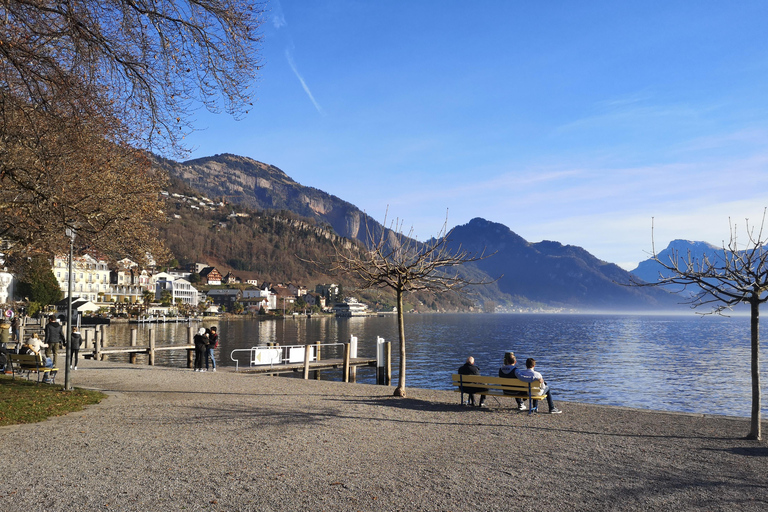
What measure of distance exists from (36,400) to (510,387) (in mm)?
12780

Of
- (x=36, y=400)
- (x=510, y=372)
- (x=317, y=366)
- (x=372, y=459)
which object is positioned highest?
(x=510, y=372)

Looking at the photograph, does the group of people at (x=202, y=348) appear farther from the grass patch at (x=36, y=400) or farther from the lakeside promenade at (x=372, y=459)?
the lakeside promenade at (x=372, y=459)

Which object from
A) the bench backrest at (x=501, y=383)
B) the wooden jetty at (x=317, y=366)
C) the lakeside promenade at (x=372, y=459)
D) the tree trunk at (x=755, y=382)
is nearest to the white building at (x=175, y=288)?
the wooden jetty at (x=317, y=366)

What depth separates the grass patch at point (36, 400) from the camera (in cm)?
1299

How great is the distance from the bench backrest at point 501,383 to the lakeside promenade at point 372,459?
0.67m

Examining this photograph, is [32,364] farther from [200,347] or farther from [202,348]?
[202,348]

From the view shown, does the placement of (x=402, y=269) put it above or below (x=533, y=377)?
above

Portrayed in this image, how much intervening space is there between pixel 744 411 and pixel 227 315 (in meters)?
161

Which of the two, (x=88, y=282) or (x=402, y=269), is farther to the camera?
(x=88, y=282)


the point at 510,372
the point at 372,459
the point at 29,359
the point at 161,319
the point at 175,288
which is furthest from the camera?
the point at 175,288

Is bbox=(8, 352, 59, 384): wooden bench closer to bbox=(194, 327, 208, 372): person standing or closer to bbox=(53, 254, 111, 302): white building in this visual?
bbox=(194, 327, 208, 372): person standing

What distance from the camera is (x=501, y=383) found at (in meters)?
15.3

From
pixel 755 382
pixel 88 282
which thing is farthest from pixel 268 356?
pixel 88 282

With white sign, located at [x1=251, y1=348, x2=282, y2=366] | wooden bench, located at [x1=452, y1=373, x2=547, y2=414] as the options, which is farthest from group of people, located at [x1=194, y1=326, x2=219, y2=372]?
wooden bench, located at [x1=452, y1=373, x2=547, y2=414]
